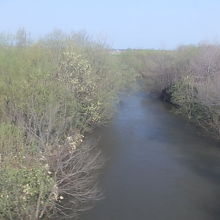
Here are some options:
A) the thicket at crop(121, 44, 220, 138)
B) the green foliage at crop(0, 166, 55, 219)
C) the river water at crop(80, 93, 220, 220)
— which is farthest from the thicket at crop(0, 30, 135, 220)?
the thicket at crop(121, 44, 220, 138)

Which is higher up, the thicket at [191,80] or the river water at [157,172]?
the thicket at [191,80]

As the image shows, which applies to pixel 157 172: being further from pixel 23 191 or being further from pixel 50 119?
pixel 23 191

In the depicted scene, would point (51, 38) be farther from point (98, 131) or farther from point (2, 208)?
point (2, 208)

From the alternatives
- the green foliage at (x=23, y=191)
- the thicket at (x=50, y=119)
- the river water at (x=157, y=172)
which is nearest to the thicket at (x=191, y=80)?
the river water at (x=157, y=172)

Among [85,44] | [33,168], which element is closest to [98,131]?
[85,44]

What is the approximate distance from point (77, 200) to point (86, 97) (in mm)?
11432

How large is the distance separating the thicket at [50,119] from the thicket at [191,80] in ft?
24.4

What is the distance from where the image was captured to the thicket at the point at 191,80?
106 feet

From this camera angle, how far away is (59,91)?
80.9ft

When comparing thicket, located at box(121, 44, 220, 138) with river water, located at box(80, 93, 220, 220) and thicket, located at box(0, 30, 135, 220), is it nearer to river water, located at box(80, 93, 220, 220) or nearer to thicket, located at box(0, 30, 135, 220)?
river water, located at box(80, 93, 220, 220)

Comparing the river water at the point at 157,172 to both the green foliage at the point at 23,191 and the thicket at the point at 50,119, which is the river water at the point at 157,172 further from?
the green foliage at the point at 23,191

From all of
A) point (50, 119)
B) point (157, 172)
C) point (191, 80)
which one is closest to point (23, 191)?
point (50, 119)

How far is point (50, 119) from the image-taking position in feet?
61.7

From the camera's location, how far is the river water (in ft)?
59.6
